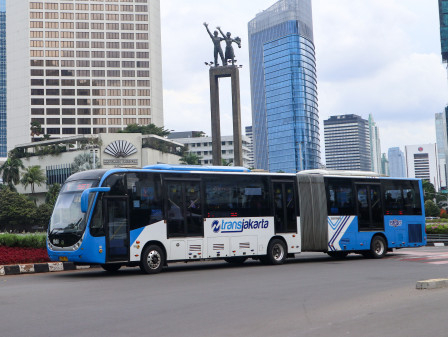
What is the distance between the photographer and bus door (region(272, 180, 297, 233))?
A: 64.8ft

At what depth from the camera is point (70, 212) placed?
1591 centimetres

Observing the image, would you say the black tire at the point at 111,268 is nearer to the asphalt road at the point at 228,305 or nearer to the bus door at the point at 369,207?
the asphalt road at the point at 228,305

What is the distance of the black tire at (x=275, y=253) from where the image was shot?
1933cm

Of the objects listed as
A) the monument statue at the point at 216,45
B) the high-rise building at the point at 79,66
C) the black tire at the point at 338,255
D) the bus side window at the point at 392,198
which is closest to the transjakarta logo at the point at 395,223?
the bus side window at the point at 392,198

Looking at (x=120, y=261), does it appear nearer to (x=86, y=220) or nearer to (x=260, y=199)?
(x=86, y=220)

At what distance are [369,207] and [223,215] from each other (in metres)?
6.67

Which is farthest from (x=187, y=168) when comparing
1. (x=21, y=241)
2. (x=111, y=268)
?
(x=21, y=241)

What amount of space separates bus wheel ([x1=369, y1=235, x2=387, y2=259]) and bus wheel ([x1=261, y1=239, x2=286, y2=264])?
420 cm

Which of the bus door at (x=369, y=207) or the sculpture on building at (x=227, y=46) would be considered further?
the sculpture on building at (x=227, y=46)

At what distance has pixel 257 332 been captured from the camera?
24.7 ft

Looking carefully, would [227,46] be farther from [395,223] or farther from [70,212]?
[70,212]

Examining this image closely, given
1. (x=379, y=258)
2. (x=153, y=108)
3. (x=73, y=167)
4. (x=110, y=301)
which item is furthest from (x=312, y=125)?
(x=110, y=301)

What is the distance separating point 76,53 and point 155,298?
132020 millimetres

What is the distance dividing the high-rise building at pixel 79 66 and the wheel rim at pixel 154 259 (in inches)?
4831
